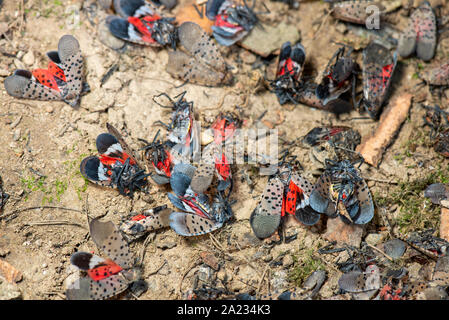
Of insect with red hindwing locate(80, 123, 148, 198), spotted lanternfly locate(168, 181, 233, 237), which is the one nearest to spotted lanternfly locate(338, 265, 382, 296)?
spotted lanternfly locate(168, 181, 233, 237)

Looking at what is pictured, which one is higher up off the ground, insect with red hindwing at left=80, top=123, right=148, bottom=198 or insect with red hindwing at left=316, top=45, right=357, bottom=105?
insect with red hindwing at left=316, top=45, right=357, bottom=105

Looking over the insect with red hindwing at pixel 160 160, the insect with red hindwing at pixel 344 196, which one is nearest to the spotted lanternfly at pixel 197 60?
the insect with red hindwing at pixel 160 160

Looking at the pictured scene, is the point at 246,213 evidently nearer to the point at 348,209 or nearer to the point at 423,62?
the point at 348,209

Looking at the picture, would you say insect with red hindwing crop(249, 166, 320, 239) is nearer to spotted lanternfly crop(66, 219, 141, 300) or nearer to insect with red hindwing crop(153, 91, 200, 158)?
insect with red hindwing crop(153, 91, 200, 158)

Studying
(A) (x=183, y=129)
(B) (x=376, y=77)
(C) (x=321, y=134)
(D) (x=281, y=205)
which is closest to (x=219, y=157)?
(A) (x=183, y=129)

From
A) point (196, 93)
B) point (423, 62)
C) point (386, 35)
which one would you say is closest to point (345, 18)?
point (386, 35)

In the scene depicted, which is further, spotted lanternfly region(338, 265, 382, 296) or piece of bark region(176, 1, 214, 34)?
piece of bark region(176, 1, 214, 34)
